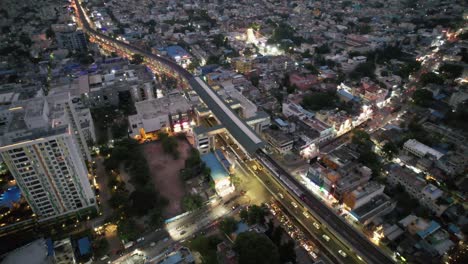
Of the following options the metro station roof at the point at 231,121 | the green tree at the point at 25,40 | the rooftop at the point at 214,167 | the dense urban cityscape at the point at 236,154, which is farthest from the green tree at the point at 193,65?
the green tree at the point at 25,40

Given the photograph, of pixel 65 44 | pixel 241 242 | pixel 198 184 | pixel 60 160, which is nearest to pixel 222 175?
pixel 198 184

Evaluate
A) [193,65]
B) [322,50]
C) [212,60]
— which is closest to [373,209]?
[212,60]

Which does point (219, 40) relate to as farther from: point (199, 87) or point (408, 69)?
point (408, 69)

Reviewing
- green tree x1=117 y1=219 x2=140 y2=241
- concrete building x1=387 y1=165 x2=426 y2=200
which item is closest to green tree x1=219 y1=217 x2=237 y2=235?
green tree x1=117 y1=219 x2=140 y2=241

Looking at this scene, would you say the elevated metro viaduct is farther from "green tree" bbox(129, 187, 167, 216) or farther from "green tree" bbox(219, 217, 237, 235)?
"green tree" bbox(129, 187, 167, 216)

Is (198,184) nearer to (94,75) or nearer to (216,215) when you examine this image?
(216,215)

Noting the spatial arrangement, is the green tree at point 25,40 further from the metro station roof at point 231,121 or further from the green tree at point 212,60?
the metro station roof at point 231,121
